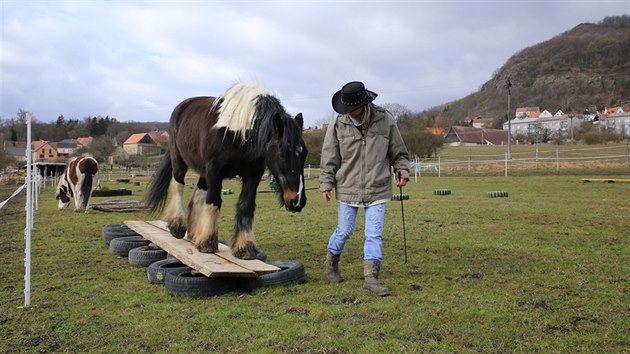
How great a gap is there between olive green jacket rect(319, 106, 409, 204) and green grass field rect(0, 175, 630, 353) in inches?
39.3

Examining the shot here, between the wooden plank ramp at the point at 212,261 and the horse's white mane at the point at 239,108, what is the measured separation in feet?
4.58

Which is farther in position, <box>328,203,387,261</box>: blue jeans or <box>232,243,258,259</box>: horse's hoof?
<box>232,243,258,259</box>: horse's hoof

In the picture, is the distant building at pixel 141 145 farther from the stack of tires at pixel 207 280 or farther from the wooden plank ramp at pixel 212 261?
the stack of tires at pixel 207 280

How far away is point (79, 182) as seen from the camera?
47.5 feet

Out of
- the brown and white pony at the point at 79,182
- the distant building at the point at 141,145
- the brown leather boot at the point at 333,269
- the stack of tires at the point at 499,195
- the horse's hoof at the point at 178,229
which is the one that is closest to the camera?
the brown leather boot at the point at 333,269

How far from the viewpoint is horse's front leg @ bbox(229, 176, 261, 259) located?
5.59m

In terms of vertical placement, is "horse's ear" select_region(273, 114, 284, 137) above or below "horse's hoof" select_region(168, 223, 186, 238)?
above

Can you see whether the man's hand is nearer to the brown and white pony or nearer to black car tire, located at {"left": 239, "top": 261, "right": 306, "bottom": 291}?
black car tire, located at {"left": 239, "top": 261, "right": 306, "bottom": 291}

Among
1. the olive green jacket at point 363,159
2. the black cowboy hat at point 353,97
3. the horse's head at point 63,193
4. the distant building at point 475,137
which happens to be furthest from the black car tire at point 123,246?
the distant building at point 475,137

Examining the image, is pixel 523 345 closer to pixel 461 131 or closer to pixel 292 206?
pixel 292 206

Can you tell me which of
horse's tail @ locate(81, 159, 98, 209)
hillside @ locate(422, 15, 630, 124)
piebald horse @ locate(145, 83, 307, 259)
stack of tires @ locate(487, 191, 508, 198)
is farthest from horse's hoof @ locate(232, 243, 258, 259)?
hillside @ locate(422, 15, 630, 124)

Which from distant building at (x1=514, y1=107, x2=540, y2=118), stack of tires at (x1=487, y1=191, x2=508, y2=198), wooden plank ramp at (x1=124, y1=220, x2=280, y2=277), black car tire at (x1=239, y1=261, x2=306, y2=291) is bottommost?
black car tire at (x1=239, y1=261, x2=306, y2=291)

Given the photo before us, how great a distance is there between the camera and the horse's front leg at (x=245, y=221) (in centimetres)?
559

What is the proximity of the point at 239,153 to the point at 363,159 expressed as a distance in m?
1.46
